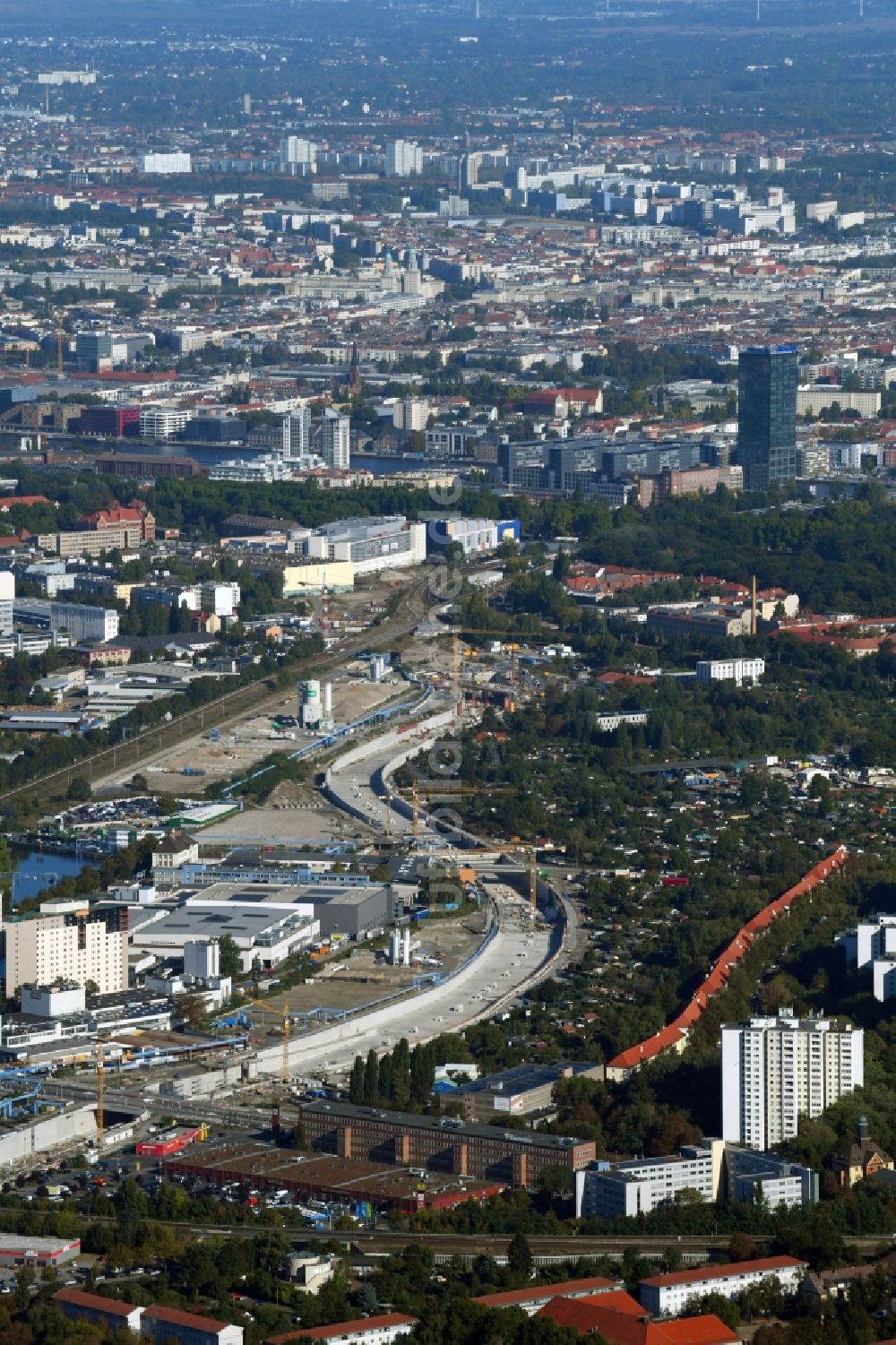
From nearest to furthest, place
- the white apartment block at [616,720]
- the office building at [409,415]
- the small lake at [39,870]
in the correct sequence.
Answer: the small lake at [39,870]
the white apartment block at [616,720]
the office building at [409,415]

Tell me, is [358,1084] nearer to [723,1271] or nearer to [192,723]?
[723,1271]

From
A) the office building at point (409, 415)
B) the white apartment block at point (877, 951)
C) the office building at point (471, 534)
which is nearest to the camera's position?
the white apartment block at point (877, 951)

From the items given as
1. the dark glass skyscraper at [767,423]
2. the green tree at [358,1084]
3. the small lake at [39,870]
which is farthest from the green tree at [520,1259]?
the dark glass skyscraper at [767,423]

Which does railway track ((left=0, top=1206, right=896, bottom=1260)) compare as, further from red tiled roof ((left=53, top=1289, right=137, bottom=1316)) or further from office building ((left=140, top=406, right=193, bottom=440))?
office building ((left=140, top=406, right=193, bottom=440))

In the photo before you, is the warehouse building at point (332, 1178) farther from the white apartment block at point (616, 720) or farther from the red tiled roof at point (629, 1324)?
the white apartment block at point (616, 720)

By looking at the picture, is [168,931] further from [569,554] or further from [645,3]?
[645,3]

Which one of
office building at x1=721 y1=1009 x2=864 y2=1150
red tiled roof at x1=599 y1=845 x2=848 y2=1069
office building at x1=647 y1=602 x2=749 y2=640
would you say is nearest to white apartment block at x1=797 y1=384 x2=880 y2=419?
office building at x1=647 y1=602 x2=749 y2=640

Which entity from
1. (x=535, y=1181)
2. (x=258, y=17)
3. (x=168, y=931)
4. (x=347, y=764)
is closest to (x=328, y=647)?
(x=347, y=764)
